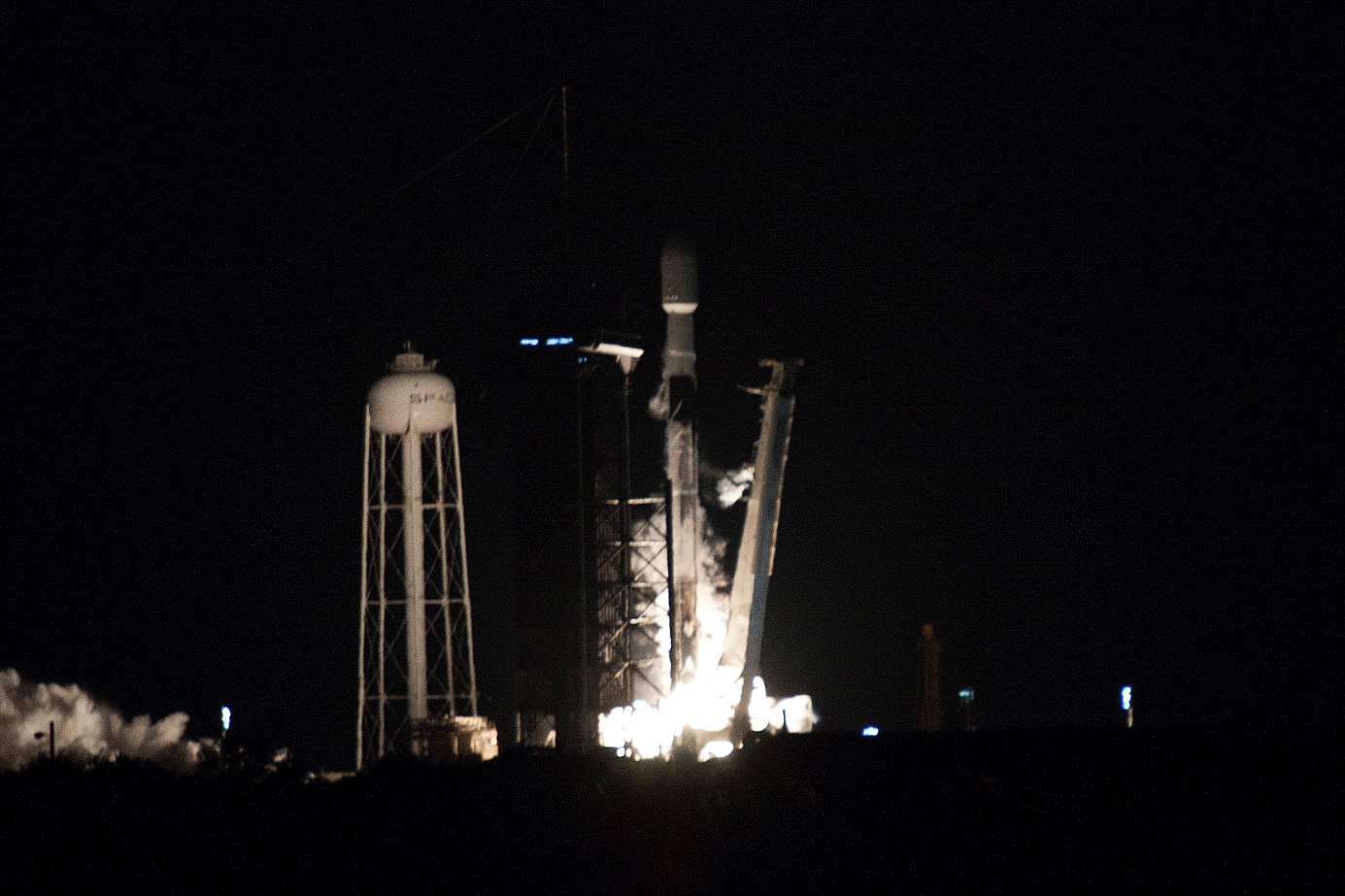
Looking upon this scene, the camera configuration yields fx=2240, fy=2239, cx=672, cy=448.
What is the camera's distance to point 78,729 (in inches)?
2093

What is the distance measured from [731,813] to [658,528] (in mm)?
14547

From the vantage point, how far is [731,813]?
38.9 m

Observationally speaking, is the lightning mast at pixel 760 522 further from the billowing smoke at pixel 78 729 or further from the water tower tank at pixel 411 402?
the billowing smoke at pixel 78 729

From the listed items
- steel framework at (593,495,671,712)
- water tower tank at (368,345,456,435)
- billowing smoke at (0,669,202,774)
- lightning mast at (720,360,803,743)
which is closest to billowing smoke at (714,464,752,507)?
lightning mast at (720,360,803,743)

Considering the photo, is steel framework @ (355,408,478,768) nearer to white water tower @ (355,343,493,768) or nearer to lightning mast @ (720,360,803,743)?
white water tower @ (355,343,493,768)

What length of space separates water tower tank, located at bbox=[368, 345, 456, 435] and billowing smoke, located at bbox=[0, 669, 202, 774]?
29.6 ft

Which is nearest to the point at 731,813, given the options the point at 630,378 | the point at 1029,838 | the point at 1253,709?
the point at 1029,838

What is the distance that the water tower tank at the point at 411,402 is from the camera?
49938 millimetres

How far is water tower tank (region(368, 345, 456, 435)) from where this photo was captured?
4994 cm

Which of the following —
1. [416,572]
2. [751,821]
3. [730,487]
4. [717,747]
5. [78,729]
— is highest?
[730,487]

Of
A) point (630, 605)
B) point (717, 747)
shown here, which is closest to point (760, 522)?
point (630, 605)

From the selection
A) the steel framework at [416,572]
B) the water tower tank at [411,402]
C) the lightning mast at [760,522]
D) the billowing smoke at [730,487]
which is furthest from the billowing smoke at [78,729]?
the billowing smoke at [730,487]

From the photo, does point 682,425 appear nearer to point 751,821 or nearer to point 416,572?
point 416,572

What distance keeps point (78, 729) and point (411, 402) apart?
463 inches
